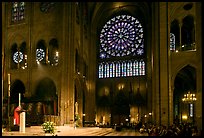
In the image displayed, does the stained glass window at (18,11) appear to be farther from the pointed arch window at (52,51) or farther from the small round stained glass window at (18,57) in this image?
the pointed arch window at (52,51)

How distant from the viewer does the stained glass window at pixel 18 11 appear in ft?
147

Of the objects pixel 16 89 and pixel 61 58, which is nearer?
pixel 61 58

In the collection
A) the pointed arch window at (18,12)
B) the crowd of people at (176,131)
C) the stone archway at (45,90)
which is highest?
the pointed arch window at (18,12)

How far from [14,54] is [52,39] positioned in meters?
6.73

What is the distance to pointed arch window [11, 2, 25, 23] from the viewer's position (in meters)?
45.0

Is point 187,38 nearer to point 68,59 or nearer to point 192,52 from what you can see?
point 192,52

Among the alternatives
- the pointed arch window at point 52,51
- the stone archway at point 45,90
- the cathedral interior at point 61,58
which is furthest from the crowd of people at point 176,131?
the pointed arch window at point 52,51

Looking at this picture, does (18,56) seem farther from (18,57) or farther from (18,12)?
(18,12)

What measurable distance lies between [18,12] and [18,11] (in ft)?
0.51

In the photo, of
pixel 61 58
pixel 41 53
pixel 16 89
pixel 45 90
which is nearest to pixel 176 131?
pixel 61 58

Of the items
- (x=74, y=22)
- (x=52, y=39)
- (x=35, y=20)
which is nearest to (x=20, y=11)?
(x=35, y=20)

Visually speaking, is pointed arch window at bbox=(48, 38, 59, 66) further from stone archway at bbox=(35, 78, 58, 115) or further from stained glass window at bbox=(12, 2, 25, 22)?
stained glass window at bbox=(12, 2, 25, 22)

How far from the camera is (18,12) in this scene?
149 ft

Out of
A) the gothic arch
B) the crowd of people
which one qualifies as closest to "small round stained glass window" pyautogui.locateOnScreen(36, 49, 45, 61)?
the gothic arch
